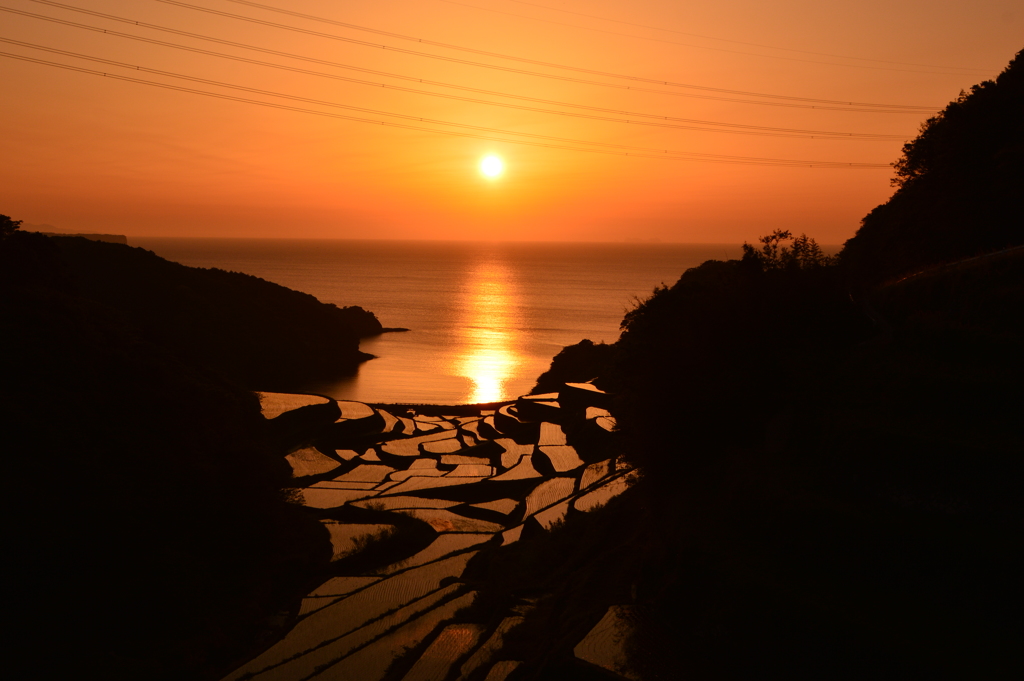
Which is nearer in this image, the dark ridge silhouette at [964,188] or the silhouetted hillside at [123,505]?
the silhouetted hillside at [123,505]

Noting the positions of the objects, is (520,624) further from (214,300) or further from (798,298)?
(214,300)

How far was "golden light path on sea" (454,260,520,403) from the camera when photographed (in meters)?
61.9

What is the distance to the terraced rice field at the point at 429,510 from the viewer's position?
39.8ft

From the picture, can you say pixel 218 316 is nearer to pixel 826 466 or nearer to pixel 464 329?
pixel 464 329

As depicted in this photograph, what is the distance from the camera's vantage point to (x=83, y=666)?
1184 centimetres

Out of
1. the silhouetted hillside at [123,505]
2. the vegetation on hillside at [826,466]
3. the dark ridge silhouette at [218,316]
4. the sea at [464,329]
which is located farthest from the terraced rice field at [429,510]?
the dark ridge silhouette at [218,316]

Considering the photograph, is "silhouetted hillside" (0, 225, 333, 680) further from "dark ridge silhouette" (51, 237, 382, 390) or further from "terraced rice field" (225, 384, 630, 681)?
"dark ridge silhouette" (51, 237, 382, 390)

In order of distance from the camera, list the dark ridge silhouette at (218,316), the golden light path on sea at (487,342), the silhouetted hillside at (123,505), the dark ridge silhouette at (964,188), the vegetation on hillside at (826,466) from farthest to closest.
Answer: the golden light path on sea at (487,342) < the dark ridge silhouette at (218,316) < the dark ridge silhouette at (964,188) < the silhouetted hillside at (123,505) < the vegetation on hillside at (826,466)

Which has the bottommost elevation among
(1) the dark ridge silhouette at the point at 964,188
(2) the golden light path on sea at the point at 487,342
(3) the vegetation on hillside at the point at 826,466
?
(2) the golden light path on sea at the point at 487,342

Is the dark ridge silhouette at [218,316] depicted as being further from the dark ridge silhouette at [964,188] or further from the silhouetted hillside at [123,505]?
the dark ridge silhouette at [964,188]

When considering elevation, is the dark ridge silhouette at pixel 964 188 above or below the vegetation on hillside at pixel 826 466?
above

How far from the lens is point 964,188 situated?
2058 cm

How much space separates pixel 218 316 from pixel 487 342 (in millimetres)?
37293

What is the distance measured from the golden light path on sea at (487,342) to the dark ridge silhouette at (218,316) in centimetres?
1393
